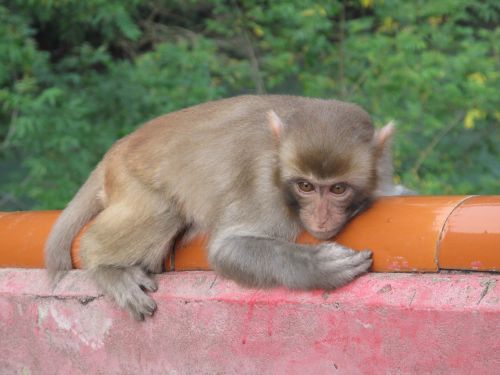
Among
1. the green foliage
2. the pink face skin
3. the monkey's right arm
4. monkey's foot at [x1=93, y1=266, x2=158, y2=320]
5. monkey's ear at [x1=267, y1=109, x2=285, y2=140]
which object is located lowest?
the green foliage

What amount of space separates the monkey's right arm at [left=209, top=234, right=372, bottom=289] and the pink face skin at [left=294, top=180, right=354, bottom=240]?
0.06m

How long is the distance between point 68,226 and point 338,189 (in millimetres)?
1428

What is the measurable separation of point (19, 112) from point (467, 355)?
5.85m

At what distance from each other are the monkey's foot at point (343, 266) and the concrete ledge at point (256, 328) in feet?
0.11

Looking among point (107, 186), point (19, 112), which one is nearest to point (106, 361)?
point (107, 186)

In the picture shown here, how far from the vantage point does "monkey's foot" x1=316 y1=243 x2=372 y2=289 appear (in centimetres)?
271

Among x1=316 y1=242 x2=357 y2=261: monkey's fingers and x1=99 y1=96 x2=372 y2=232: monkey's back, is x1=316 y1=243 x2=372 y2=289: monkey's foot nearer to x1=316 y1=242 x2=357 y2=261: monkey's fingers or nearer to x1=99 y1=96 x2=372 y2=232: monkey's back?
x1=316 y1=242 x2=357 y2=261: monkey's fingers

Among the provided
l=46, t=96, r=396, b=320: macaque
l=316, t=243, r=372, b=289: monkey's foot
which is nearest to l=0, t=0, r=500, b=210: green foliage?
l=46, t=96, r=396, b=320: macaque

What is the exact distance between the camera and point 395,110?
7426 mm

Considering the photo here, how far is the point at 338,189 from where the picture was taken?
2.98 meters

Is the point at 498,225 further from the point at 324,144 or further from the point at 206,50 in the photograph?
the point at 206,50

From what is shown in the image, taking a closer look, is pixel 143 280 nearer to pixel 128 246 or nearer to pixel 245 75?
pixel 128 246

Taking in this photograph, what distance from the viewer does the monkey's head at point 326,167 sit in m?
2.94

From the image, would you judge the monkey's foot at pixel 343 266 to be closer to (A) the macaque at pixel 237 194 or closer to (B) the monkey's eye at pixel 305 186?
(A) the macaque at pixel 237 194
